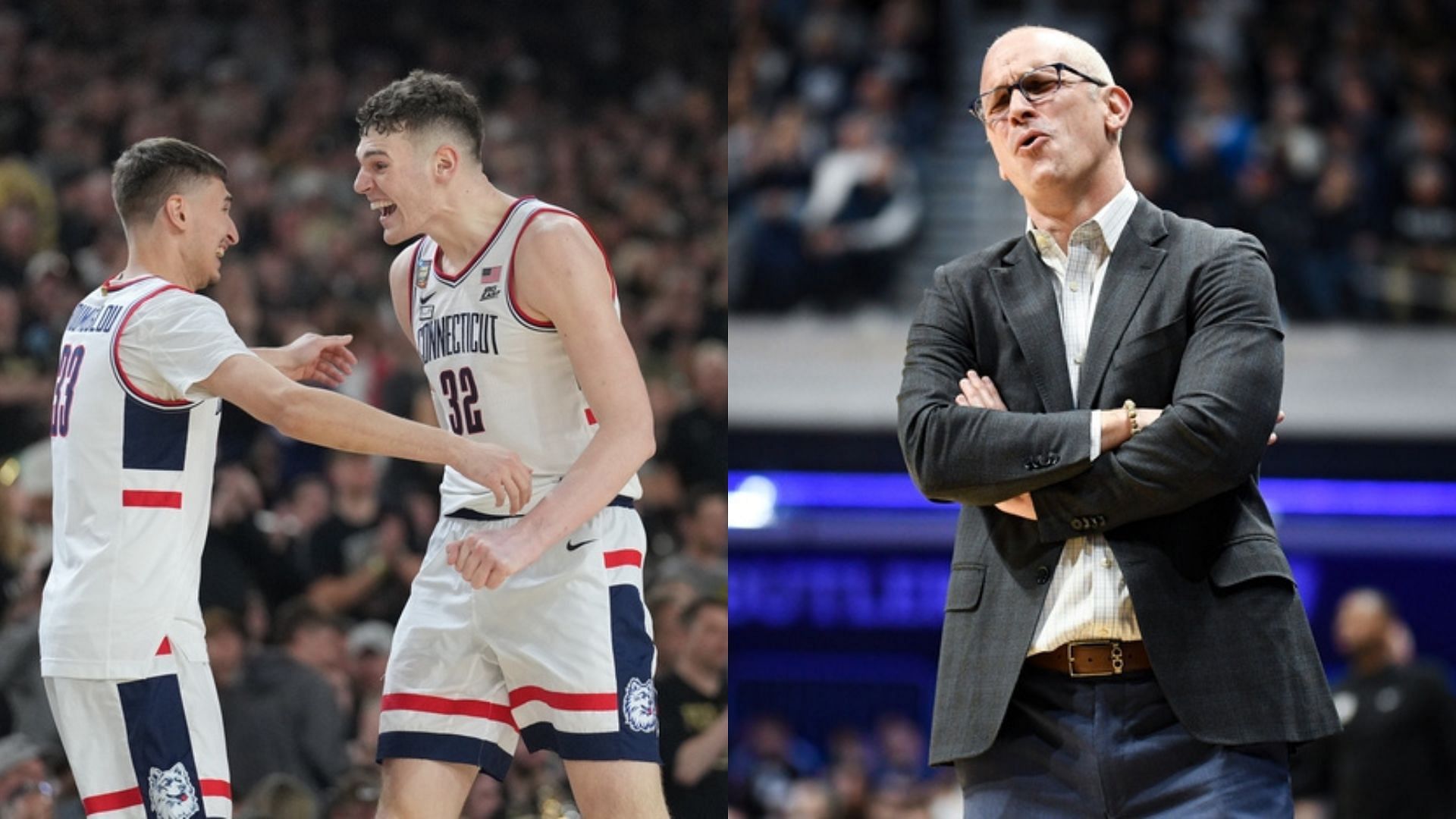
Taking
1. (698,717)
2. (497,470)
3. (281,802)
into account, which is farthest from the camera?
(281,802)

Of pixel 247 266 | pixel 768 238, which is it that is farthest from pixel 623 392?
pixel 768 238

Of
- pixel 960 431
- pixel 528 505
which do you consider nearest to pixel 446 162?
pixel 528 505

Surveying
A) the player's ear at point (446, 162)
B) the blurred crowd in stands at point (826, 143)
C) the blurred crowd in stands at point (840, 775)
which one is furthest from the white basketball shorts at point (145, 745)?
the blurred crowd in stands at point (826, 143)

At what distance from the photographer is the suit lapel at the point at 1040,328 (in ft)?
11.6

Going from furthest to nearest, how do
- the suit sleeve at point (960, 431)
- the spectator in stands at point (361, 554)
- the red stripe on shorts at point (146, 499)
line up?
1. the spectator in stands at point (361, 554)
2. the red stripe on shorts at point (146, 499)
3. the suit sleeve at point (960, 431)

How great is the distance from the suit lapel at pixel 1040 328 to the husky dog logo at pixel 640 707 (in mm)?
1144

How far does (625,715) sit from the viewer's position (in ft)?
12.9

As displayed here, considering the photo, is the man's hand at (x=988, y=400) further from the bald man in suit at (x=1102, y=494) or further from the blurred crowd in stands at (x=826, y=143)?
the blurred crowd in stands at (x=826, y=143)

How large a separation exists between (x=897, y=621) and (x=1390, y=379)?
162 inches

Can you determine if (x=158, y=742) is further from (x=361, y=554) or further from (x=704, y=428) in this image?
(x=704, y=428)

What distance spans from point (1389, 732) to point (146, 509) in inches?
311

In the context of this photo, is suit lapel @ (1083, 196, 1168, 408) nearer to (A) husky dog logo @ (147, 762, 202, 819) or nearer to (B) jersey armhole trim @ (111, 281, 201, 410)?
(B) jersey armhole trim @ (111, 281, 201, 410)

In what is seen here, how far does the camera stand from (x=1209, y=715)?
3258mm

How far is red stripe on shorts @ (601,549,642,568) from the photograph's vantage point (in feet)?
13.2
